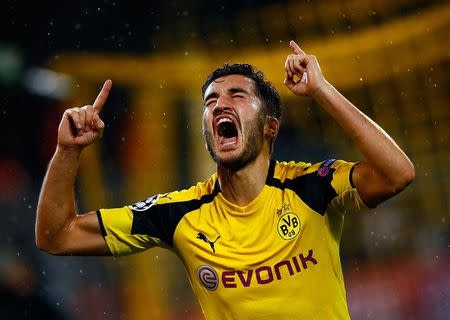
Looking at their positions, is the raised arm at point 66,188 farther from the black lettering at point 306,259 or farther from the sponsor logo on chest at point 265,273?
the black lettering at point 306,259

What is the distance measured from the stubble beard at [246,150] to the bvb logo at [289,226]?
10.3 inches

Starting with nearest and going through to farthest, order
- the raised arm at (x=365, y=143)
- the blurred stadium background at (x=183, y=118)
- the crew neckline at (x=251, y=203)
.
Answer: the raised arm at (x=365, y=143) < the crew neckline at (x=251, y=203) < the blurred stadium background at (x=183, y=118)

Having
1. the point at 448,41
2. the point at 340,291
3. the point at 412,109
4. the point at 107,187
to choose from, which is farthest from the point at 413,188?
the point at 340,291

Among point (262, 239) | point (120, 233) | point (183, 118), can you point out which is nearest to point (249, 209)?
point (262, 239)

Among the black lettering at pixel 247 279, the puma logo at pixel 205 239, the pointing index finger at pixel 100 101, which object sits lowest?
the black lettering at pixel 247 279

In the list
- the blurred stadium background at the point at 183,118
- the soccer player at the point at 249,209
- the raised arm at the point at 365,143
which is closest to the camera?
the raised arm at the point at 365,143

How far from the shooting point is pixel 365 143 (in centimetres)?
228

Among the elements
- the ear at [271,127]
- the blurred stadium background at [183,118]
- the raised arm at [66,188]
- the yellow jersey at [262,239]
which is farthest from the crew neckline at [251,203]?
the blurred stadium background at [183,118]

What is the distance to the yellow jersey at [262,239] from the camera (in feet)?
7.97

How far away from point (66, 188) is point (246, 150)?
2.08ft

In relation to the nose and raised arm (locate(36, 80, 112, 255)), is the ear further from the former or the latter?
raised arm (locate(36, 80, 112, 255))

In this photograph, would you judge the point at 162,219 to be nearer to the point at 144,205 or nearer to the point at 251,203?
the point at 144,205

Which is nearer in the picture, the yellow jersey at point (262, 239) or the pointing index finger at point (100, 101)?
the yellow jersey at point (262, 239)

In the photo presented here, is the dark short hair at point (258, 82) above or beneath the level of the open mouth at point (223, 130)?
above
